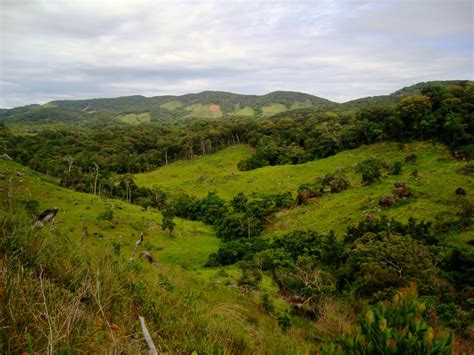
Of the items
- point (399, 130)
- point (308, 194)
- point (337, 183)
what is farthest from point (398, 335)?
point (399, 130)

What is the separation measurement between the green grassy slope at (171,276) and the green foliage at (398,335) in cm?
96

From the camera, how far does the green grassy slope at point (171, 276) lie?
3385mm

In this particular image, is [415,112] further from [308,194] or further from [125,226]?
[125,226]

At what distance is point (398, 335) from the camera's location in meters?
2.65

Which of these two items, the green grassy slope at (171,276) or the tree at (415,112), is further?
the tree at (415,112)

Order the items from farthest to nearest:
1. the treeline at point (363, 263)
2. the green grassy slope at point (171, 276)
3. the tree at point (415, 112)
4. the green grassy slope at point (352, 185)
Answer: the tree at point (415, 112)
the green grassy slope at point (352, 185)
the treeline at point (363, 263)
the green grassy slope at point (171, 276)

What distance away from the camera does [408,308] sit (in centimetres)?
298

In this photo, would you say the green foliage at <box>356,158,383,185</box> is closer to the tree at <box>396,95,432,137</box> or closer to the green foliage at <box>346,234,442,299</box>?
the tree at <box>396,95,432,137</box>

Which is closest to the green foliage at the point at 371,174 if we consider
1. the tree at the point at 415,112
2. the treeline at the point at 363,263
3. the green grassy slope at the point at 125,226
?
the treeline at the point at 363,263

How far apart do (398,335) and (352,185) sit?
4057 cm

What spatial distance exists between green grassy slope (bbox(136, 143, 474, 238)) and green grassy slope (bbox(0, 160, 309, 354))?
12.0m

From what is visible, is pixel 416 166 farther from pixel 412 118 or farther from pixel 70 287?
pixel 70 287

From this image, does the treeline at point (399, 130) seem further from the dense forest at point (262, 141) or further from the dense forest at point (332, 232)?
the dense forest at point (332, 232)

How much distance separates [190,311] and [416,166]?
44242 millimetres
